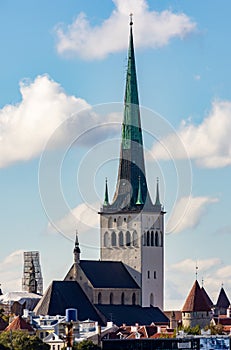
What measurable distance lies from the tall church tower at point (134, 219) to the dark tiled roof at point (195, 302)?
18338 millimetres

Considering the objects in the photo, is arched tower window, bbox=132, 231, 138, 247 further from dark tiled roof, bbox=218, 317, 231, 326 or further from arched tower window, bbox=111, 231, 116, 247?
dark tiled roof, bbox=218, 317, 231, 326

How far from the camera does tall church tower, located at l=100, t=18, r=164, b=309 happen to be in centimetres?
18238

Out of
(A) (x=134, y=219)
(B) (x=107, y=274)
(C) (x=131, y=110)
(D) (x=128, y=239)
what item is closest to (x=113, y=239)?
(D) (x=128, y=239)

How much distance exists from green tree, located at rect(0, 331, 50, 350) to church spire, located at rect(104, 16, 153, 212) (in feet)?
140

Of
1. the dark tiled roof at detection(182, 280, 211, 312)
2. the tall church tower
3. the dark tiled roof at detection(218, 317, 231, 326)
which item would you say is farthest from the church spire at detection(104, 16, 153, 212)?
the dark tiled roof at detection(182, 280, 211, 312)

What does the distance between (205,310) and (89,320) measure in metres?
12.6

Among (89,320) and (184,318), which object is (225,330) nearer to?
(184,318)

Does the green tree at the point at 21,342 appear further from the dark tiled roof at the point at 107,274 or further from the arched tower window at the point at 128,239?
the arched tower window at the point at 128,239

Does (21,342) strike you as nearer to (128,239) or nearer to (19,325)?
(19,325)

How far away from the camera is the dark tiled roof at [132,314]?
173 metres

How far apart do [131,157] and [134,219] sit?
7.48 metres

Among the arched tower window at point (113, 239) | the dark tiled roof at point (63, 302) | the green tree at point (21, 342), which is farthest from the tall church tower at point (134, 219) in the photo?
the green tree at point (21, 342)

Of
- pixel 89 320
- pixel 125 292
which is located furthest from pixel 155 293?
pixel 89 320

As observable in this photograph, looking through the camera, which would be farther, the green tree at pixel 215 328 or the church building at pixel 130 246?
the church building at pixel 130 246
